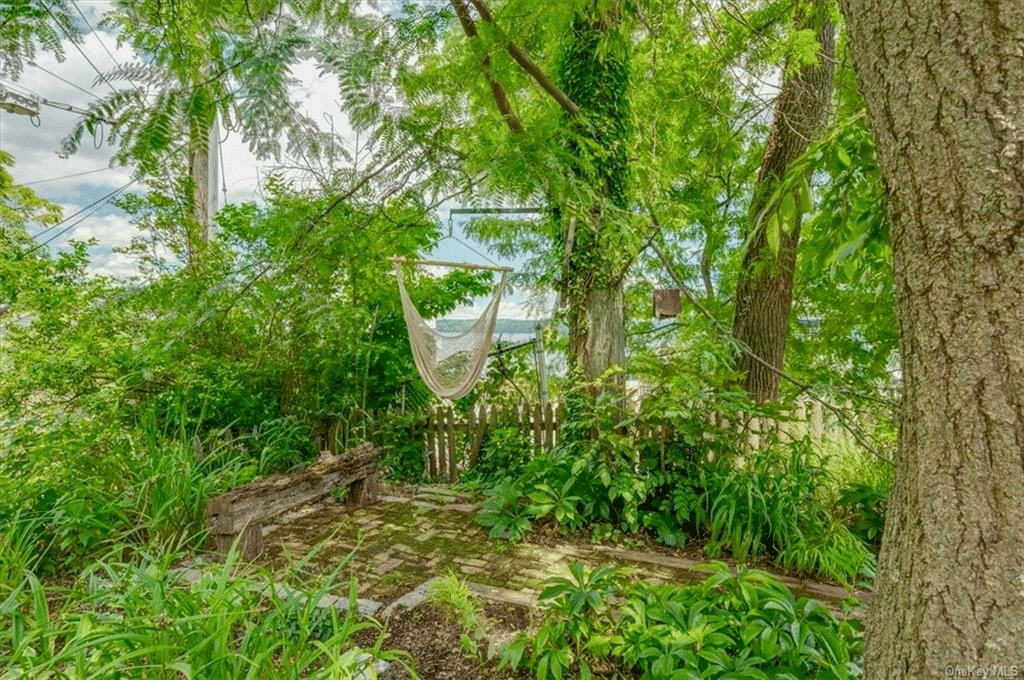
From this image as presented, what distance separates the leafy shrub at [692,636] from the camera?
1.25m

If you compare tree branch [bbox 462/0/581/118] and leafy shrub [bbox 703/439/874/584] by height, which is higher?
tree branch [bbox 462/0/581/118]

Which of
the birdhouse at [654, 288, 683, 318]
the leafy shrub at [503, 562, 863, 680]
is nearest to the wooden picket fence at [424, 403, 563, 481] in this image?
the birdhouse at [654, 288, 683, 318]

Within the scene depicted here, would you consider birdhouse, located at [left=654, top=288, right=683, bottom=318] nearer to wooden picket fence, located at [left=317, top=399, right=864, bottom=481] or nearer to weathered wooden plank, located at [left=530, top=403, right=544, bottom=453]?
wooden picket fence, located at [left=317, top=399, right=864, bottom=481]

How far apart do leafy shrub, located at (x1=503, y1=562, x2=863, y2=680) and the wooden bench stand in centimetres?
130

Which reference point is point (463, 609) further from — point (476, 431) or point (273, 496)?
point (476, 431)

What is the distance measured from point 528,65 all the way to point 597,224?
3.02 ft

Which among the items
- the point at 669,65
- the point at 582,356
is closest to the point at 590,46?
the point at 669,65

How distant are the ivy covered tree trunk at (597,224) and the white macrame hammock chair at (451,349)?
483 mm

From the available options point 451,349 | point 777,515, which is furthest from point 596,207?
point 777,515

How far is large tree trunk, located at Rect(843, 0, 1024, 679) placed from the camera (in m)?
0.73

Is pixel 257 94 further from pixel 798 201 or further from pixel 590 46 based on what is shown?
pixel 590 46

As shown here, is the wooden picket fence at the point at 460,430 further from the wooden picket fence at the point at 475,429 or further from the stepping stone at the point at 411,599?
the stepping stone at the point at 411,599

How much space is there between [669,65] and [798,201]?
8.55ft

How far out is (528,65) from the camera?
8.60ft
